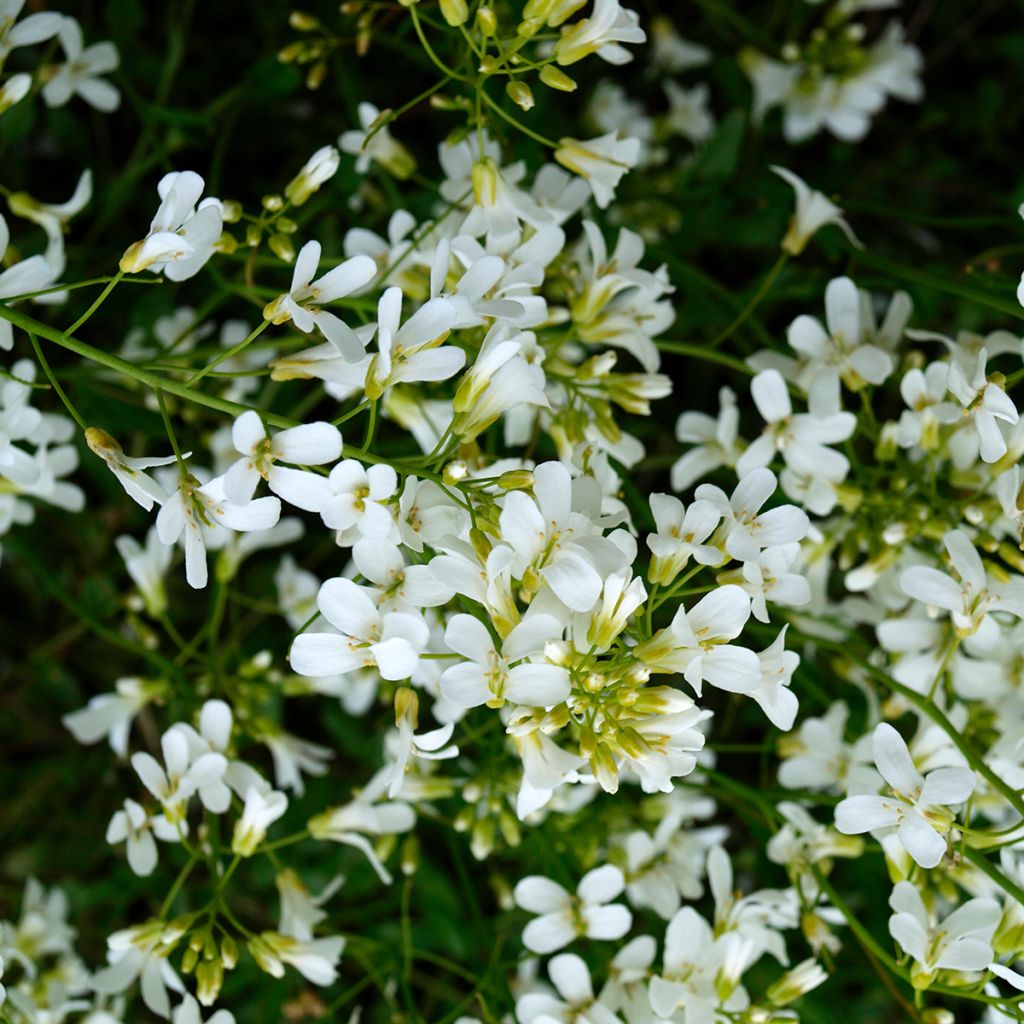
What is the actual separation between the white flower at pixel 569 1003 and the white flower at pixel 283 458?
Answer: 61 cm

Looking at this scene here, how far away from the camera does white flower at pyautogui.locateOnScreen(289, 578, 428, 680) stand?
35.5 inches

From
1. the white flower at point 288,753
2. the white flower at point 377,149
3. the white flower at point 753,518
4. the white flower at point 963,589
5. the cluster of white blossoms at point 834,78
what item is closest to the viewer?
the white flower at point 753,518

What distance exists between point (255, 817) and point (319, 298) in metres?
0.55

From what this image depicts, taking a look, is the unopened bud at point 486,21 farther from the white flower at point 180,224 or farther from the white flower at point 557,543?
the white flower at point 557,543

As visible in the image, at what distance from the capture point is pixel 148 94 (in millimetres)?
1699

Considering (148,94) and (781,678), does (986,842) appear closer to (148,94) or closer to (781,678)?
(781,678)

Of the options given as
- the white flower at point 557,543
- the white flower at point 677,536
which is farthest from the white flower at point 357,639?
the white flower at point 677,536

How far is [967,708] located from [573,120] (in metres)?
1.10

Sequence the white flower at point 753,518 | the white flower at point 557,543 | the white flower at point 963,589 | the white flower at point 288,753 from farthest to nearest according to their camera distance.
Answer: the white flower at point 288,753 < the white flower at point 963,589 < the white flower at point 753,518 < the white flower at point 557,543

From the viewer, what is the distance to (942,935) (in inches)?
41.7

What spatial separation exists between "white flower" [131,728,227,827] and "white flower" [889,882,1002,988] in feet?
2.29

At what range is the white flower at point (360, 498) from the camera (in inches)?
34.7

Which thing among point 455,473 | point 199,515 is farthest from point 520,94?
point 199,515

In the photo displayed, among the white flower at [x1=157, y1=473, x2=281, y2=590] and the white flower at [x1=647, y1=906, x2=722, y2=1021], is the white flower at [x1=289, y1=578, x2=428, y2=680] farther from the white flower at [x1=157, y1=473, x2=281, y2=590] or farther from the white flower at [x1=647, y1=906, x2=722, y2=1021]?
the white flower at [x1=647, y1=906, x2=722, y2=1021]
